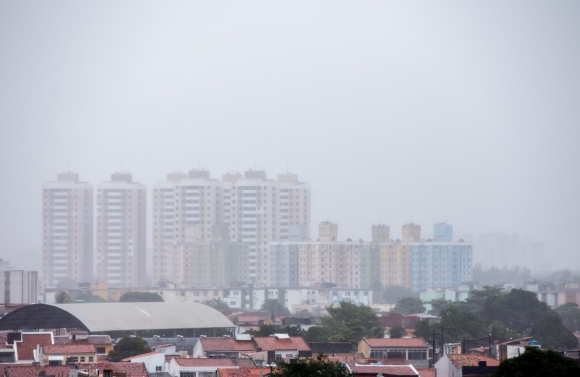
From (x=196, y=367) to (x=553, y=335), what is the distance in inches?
768

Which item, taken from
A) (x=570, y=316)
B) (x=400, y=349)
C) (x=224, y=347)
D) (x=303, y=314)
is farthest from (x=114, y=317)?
(x=303, y=314)

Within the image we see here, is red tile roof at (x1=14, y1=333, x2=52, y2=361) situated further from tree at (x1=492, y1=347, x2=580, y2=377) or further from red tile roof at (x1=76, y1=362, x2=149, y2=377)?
tree at (x1=492, y1=347, x2=580, y2=377)

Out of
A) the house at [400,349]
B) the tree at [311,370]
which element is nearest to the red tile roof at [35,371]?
the tree at [311,370]

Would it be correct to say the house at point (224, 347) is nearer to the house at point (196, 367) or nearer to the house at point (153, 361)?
the house at point (153, 361)

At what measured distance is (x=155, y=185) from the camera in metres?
132

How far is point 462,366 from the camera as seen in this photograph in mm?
22484

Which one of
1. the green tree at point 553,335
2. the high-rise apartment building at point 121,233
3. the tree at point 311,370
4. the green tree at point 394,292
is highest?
the high-rise apartment building at point 121,233

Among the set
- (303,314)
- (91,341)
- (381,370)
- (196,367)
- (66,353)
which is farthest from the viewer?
(303,314)

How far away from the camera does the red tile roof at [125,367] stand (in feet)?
73.4

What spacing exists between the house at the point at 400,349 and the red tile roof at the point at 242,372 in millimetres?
8515

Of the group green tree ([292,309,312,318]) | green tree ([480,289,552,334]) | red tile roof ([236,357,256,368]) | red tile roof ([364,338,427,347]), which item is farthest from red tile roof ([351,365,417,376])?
green tree ([292,309,312,318])

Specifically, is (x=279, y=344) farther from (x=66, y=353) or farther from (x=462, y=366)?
(x=462, y=366)

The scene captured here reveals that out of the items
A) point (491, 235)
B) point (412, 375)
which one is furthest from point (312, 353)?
point (491, 235)

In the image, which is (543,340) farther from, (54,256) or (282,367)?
(54,256)
